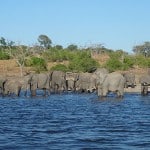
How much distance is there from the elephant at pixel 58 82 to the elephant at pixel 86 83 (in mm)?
1750

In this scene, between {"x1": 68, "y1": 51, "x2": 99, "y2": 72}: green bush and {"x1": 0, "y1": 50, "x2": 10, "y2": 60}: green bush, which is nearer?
{"x1": 68, "y1": 51, "x2": 99, "y2": 72}: green bush

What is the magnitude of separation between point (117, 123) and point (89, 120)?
1643mm

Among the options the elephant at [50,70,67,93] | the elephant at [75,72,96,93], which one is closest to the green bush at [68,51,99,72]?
the elephant at [75,72,96,93]

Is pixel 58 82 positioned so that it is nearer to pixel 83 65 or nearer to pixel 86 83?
pixel 86 83

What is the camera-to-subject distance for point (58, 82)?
50250 mm

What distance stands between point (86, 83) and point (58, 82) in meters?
3.14

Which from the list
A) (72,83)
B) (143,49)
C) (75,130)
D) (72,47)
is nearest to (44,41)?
(72,47)

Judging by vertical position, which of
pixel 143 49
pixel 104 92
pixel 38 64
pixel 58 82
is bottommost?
pixel 104 92

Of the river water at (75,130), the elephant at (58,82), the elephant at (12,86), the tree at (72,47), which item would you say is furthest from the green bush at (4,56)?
the river water at (75,130)

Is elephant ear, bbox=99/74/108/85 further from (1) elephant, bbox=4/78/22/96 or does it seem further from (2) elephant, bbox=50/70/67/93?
(2) elephant, bbox=50/70/67/93

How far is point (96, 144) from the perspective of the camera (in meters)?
16.5

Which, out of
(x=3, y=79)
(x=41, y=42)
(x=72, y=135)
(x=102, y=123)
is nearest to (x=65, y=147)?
(x=72, y=135)

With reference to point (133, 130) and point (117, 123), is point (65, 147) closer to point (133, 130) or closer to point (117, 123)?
point (133, 130)

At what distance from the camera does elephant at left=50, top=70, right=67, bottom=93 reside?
4971cm
